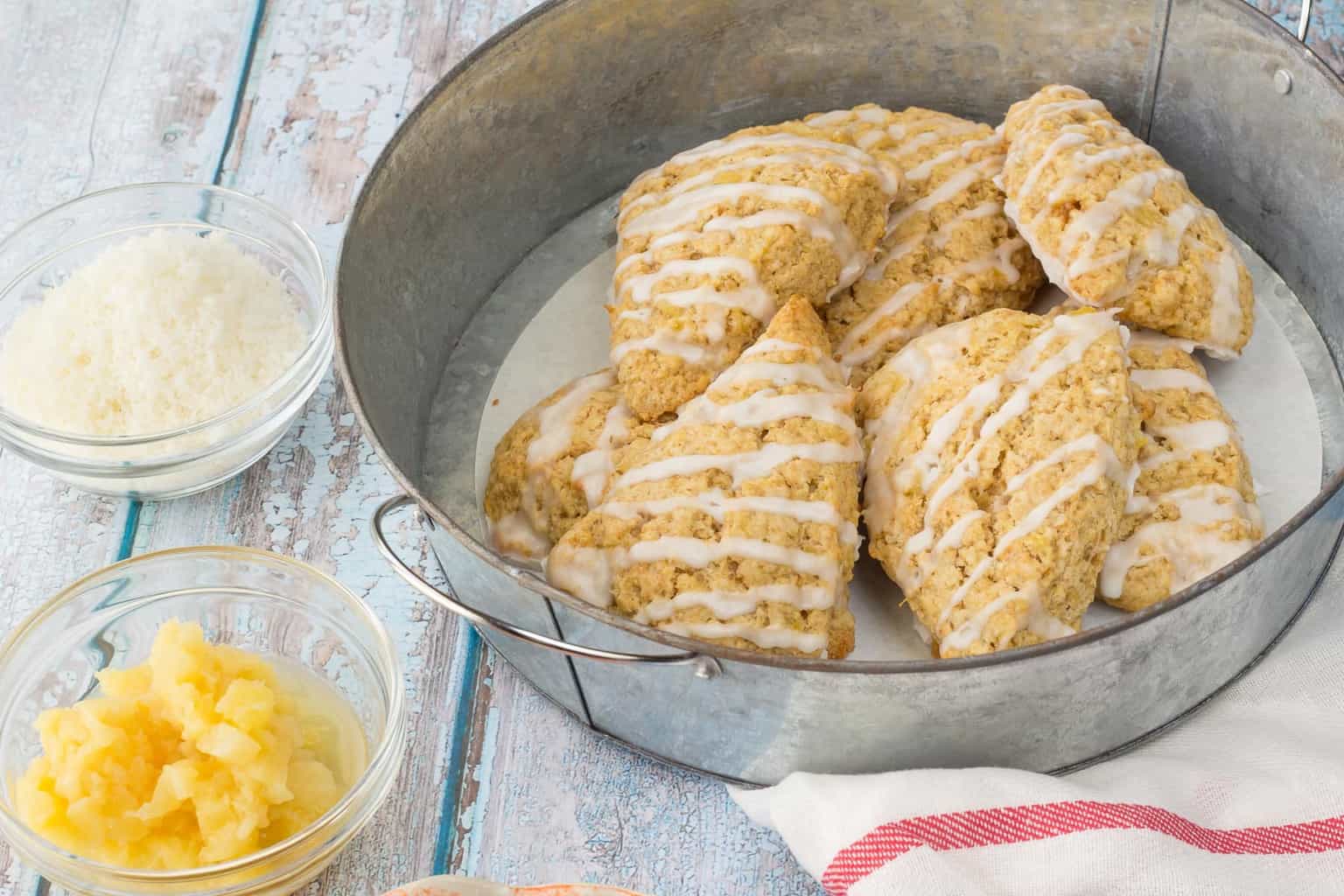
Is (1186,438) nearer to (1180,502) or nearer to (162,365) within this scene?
(1180,502)

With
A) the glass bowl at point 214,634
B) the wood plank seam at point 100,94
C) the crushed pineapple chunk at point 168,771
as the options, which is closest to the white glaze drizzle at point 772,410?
the glass bowl at point 214,634

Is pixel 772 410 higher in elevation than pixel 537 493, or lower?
higher

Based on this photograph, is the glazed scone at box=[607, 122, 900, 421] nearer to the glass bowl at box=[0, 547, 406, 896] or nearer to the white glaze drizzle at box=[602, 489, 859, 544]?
the white glaze drizzle at box=[602, 489, 859, 544]

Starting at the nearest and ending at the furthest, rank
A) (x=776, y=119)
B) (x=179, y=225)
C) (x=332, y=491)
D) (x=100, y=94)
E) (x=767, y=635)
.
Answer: (x=767, y=635)
(x=332, y=491)
(x=179, y=225)
(x=776, y=119)
(x=100, y=94)

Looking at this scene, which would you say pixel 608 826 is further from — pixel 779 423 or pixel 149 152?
pixel 149 152

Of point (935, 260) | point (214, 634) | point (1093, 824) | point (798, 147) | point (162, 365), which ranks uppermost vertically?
point (798, 147)

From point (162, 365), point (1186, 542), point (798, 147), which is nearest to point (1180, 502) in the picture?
point (1186, 542)
